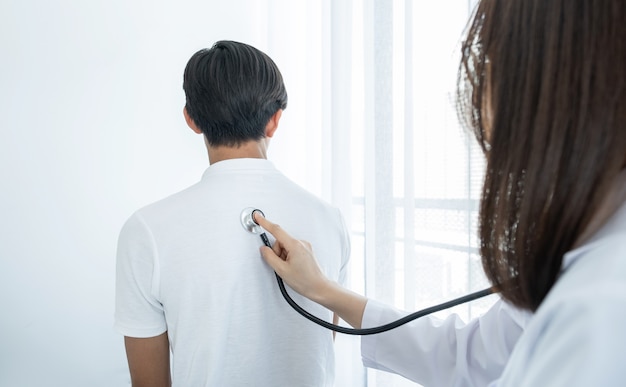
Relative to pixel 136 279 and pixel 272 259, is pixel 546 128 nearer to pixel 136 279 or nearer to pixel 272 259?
pixel 272 259

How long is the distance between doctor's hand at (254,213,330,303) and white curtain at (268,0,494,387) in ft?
1.61

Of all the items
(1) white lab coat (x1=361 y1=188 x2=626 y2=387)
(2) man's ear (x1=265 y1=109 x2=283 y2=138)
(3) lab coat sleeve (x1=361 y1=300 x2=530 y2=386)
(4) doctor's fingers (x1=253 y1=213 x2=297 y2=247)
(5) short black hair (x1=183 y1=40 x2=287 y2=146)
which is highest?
(5) short black hair (x1=183 y1=40 x2=287 y2=146)

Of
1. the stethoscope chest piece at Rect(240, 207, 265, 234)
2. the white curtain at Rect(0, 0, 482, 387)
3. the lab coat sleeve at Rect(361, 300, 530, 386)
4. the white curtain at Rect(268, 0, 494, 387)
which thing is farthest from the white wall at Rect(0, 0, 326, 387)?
the lab coat sleeve at Rect(361, 300, 530, 386)

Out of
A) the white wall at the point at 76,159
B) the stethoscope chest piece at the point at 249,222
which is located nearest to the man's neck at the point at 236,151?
the stethoscope chest piece at the point at 249,222

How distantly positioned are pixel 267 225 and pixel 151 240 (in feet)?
0.67

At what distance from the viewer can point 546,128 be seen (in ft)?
1.21

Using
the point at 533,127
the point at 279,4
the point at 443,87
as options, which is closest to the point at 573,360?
the point at 533,127

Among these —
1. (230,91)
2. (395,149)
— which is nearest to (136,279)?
(230,91)

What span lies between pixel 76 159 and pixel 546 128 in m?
1.71

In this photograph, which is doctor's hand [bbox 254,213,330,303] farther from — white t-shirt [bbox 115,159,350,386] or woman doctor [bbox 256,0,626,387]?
woman doctor [bbox 256,0,626,387]

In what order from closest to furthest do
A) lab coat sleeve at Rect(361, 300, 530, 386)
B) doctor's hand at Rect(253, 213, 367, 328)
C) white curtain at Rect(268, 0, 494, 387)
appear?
lab coat sleeve at Rect(361, 300, 530, 386) < doctor's hand at Rect(253, 213, 367, 328) < white curtain at Rect(268, 0, 494, 387)

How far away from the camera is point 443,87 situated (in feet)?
4.14

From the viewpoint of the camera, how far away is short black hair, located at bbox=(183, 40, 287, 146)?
0.94 m

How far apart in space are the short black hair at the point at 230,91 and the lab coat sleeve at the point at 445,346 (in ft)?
1.39
